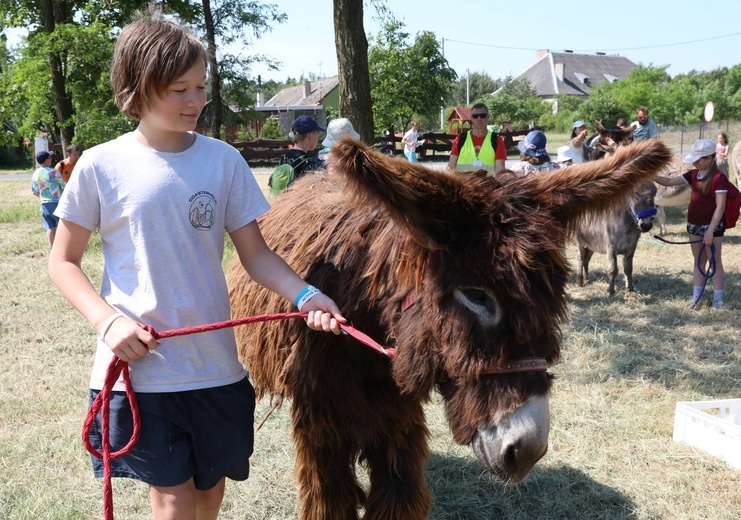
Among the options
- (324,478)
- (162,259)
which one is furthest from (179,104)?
(324,478)

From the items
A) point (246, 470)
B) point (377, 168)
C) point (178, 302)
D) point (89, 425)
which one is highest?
point (377, 168)

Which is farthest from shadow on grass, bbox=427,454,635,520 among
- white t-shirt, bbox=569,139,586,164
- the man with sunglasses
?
white t-shirt, bbox=569,139,586,164

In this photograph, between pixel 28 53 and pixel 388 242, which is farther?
pixel 28 53

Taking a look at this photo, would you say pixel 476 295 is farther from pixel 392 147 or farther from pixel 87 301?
pixel 392 147

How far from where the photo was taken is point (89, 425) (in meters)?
1.91

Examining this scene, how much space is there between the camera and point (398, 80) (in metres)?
34.5

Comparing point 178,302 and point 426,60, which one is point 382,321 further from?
point 426,60

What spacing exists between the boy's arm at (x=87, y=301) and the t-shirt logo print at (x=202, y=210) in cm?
34

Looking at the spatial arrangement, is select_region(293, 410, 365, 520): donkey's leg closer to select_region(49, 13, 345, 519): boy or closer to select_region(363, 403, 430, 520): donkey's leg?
select_region(363, 403, 430, 520): donkey's leg

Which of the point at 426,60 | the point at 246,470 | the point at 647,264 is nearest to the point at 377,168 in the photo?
the point at 246,470

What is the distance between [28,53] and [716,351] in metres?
16.4

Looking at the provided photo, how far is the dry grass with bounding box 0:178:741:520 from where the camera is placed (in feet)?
11.5

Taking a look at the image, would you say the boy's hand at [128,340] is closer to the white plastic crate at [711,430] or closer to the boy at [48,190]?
the white plastic crate at [711,430]

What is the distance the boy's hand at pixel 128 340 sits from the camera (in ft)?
5.95
